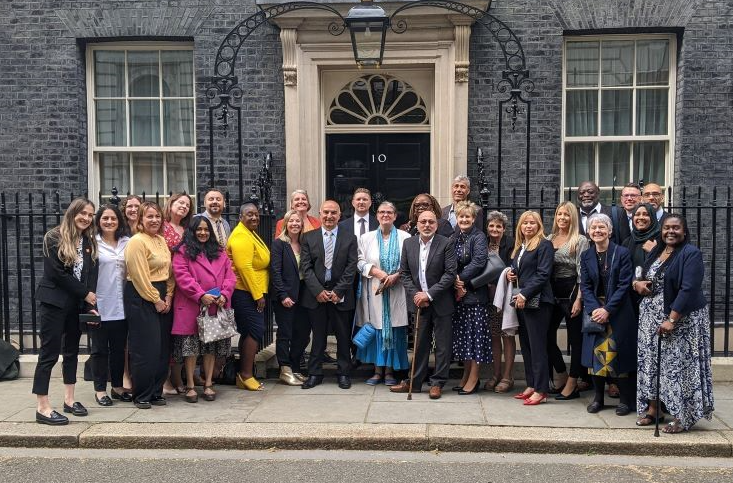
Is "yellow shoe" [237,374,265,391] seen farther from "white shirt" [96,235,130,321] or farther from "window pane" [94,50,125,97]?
"window pane" [94,50,125,97]

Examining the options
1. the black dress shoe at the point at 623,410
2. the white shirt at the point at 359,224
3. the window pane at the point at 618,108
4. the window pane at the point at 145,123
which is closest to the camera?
the black dress shoe at the point at 623,410

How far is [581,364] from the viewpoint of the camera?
22.2 feet

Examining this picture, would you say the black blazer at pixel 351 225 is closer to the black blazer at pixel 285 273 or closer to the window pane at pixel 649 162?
the black blazer at pixel 285 273

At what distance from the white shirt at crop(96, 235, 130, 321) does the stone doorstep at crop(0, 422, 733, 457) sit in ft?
3.20

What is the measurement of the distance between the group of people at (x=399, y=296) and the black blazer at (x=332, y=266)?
1cm

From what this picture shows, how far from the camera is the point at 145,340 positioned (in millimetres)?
6586

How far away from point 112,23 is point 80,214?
14.9ft

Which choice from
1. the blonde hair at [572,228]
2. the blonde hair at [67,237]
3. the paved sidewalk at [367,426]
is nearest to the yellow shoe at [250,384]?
the paved sidewalk at [367,426]

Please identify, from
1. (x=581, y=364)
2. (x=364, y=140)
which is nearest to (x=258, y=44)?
(x=364, y=140)

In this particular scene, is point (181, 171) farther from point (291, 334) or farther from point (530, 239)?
point (530, 239)

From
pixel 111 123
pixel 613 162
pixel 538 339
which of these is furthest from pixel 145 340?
pixel 613 162

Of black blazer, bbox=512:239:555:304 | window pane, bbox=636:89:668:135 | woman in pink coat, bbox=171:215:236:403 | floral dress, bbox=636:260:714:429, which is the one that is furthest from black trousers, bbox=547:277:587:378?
window pane, bbox=636:89:668:135

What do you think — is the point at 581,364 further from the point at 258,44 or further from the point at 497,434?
the point at 258,44

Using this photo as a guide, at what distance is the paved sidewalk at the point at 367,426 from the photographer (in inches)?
228
